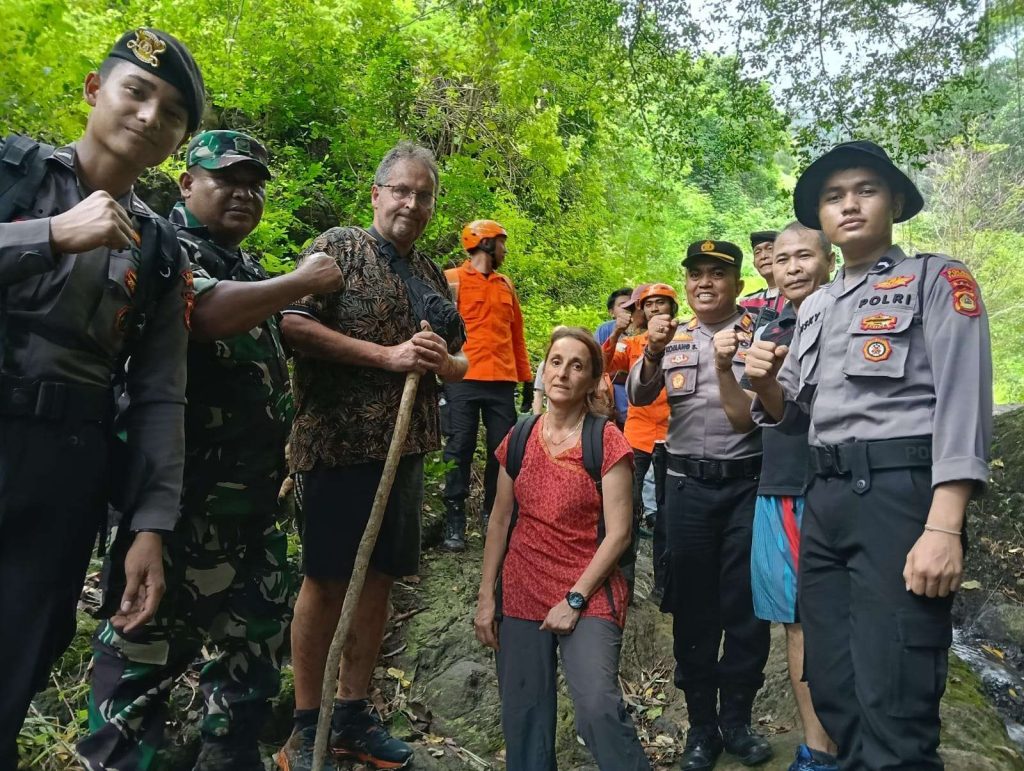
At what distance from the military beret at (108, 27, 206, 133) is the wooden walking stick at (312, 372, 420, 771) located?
1.27 m

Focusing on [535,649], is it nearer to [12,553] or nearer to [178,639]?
[178,639]

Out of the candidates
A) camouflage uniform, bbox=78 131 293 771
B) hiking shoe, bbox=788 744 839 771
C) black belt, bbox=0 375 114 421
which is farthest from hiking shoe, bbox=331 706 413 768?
black belt, bbox=0 375 114 421

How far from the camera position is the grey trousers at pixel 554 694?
254 centimetres

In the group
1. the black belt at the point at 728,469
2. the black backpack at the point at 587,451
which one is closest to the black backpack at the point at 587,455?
the black backpack at the point at 587,451

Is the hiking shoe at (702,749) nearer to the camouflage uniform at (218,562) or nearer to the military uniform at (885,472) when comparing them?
the military uniform at (885,472)

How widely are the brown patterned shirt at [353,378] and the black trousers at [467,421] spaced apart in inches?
90.7

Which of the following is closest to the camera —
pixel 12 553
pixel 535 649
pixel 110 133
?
pixel 12 553

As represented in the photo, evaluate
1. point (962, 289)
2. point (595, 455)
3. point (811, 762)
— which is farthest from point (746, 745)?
point (962, 289)

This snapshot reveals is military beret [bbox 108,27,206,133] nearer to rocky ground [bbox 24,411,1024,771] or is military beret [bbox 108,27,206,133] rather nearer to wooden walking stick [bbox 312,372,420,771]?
wooden walking stick [bbox 312,372,420,771]

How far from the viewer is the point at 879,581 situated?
216cm

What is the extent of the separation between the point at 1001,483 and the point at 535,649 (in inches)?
341

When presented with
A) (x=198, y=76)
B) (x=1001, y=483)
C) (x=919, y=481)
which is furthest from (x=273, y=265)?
(x=1001, y=483)

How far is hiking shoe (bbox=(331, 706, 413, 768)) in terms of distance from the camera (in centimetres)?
303

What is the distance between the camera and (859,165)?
2.47m
